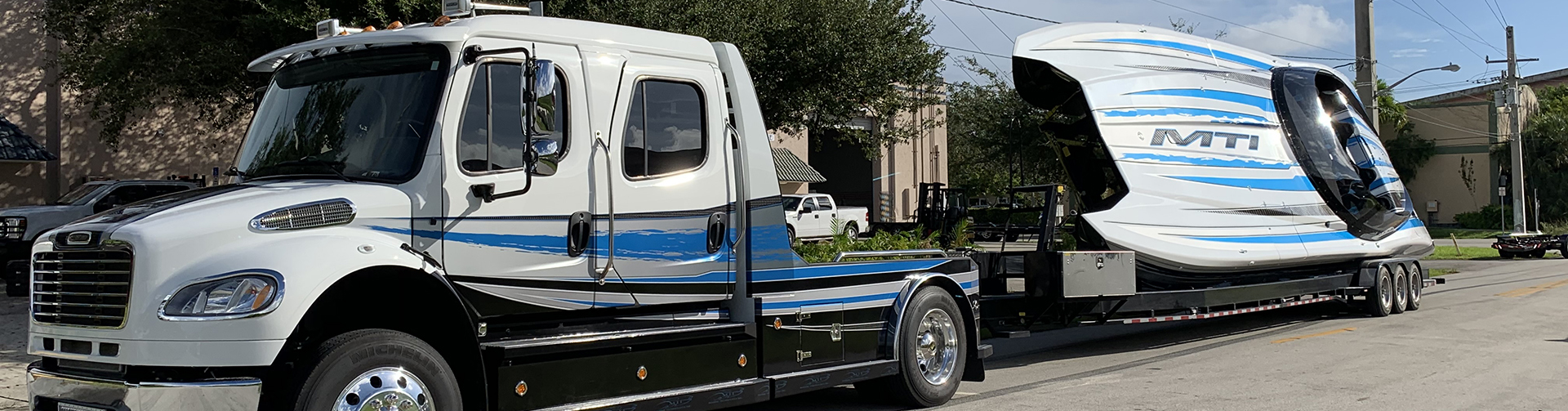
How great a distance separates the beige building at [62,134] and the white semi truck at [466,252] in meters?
19.9

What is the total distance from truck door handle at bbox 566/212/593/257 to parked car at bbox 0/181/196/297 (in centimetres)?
1339

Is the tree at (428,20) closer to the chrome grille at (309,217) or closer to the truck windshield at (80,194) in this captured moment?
the truck windshield at (80,194)

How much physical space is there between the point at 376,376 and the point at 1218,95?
10197mm

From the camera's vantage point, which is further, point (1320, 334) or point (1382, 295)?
point (1382, 295)

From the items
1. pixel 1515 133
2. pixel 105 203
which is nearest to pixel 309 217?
pixel 105 203

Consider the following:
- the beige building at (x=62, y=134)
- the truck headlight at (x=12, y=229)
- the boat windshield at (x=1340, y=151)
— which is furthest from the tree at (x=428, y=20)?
the boat windshield at (x=1340, y=151)

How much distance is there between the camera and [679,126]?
6.98 meters

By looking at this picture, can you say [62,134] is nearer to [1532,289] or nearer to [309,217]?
[309,217]

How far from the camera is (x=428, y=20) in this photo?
1591 centimetres

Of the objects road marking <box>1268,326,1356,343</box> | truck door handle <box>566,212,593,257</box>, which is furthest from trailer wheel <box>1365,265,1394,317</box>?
truck door handle <box>566,212,593,257</box>

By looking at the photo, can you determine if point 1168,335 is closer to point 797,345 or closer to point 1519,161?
point 797,345

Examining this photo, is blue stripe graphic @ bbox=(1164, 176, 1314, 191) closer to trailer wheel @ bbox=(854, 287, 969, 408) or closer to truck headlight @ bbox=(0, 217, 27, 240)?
trailer wheel @ bbox=(854, 287, 969, 408)

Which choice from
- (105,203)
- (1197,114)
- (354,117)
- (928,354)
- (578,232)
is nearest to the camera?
(354,117)

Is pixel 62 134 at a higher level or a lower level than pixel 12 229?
higher
